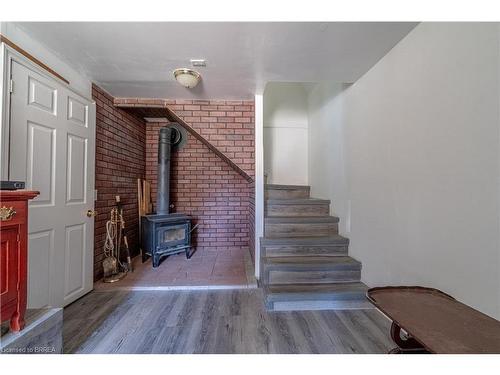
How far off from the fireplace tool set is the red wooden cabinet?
147 cm

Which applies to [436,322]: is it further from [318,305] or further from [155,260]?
[155,260]

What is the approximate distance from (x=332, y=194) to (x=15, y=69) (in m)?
3.10

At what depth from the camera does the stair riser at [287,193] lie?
3.29 meters

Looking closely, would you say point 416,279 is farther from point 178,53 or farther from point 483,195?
point 178,53

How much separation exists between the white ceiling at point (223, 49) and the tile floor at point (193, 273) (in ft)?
6.96

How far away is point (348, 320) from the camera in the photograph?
6.02 feet

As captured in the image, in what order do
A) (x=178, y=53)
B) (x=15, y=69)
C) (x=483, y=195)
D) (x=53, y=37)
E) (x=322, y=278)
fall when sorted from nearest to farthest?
(x=483, y=195)
(x=15, y=69)
(x=53, y=37)
(x=178, y=53)
(x=322, y=278)

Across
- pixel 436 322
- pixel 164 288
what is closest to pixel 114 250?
pixel 164 288

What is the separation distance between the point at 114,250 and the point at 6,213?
186 cm

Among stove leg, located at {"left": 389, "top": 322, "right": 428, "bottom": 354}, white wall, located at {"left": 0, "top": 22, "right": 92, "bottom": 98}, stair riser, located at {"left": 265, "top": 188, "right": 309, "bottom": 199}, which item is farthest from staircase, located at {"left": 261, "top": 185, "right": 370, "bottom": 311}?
white wall, located at {"left": 0, "top": 22, "right": 92, "bottom": 98}
